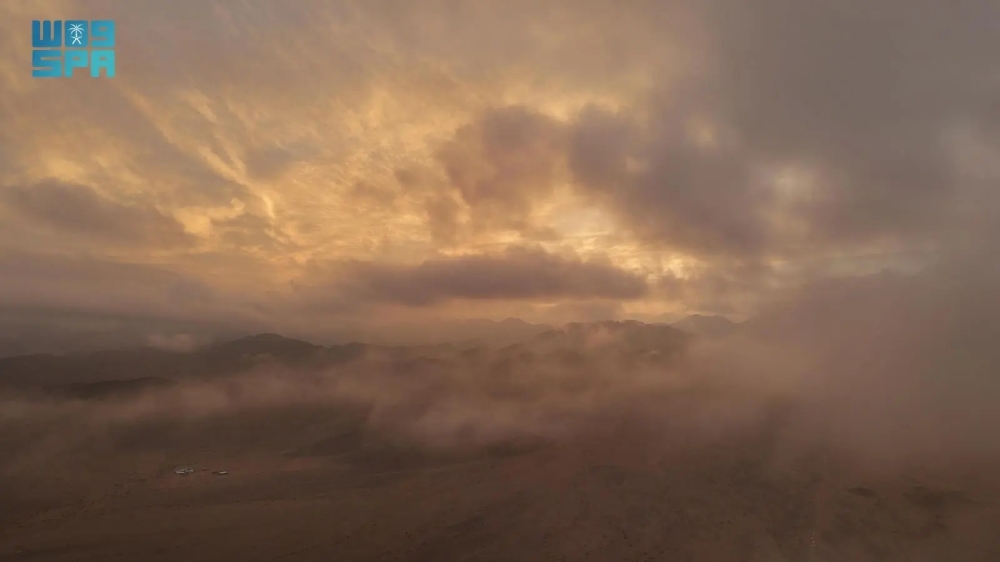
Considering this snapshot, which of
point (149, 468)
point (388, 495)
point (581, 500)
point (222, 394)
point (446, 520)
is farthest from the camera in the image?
point (222, 394)

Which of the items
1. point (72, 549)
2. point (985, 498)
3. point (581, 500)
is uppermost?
point (72, 549)

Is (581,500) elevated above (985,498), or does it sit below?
above

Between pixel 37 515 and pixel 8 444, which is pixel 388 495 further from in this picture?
pixel 8 444

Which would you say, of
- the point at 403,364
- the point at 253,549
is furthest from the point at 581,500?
the point at 403,364

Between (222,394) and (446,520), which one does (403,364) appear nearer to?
(222,394)

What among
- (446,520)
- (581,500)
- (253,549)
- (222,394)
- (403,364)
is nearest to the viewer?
(253,549)

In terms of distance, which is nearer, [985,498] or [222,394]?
[985,498]

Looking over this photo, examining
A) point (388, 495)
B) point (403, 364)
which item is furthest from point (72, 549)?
point (403, 364)

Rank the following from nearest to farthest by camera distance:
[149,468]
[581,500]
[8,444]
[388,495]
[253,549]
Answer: [253,549] < [581,500] < [388,495] < [149,468] < [8,444]

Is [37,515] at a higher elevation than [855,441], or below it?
higher
